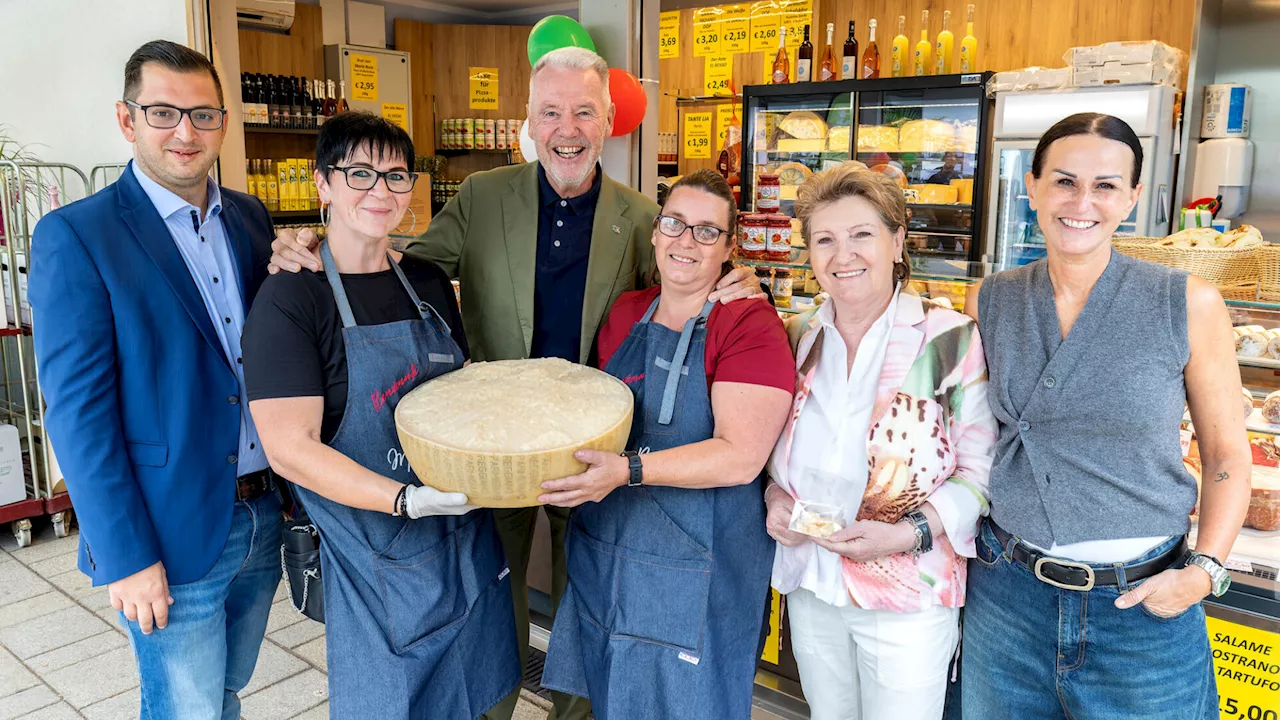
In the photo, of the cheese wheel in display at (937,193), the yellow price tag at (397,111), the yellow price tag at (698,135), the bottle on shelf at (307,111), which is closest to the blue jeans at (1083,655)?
the cheese wheel in display at (937,193)

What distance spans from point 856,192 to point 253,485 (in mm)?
1385

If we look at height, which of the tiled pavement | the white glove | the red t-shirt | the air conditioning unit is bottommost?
the tiled pavement

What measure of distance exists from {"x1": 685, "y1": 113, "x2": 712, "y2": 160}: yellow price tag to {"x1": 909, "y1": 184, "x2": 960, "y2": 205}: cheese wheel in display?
208cm

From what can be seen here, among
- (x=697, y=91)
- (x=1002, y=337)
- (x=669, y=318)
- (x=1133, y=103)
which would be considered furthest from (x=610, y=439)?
(x=697, y=91)

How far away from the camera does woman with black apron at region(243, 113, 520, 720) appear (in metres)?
1.61

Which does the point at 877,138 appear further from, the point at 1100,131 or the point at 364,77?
the point at 1100,131

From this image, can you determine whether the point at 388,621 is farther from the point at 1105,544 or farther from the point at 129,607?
the point at 1105,544

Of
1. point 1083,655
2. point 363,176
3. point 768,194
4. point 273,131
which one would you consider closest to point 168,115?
point 363,176

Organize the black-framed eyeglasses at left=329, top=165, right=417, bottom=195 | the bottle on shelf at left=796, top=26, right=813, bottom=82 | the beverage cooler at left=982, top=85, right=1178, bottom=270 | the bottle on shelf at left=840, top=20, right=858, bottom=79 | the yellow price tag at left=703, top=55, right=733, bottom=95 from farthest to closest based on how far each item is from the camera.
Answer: the yellow price tag at left=703, top=55, right=733, bottom=95
the bottle on shelf at left=796, top=26, right=813, bottom=82
the bottle on shelf at left=840, top=20, right=858, bottom=79
the beverage cooler at left=982, top=85, right=1178, bottom=270
the black-framed eyeglasses at left=329, top=165, right=417, bottom=195

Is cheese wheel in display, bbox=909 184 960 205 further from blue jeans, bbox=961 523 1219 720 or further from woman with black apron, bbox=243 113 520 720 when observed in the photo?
woman with black apron, bbox=243 113 520 720

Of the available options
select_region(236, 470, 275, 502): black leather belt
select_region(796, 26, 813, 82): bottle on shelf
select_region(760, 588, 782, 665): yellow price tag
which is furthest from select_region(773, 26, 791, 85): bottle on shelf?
select_region(236, 470, 275, 502): black leather belt

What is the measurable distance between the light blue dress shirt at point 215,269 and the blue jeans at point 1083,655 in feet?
4.91

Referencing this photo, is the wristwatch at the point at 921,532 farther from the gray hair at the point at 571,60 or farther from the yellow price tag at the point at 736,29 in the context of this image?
the yellow price tag at the point at 736,29

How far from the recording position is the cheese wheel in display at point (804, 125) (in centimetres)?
582
